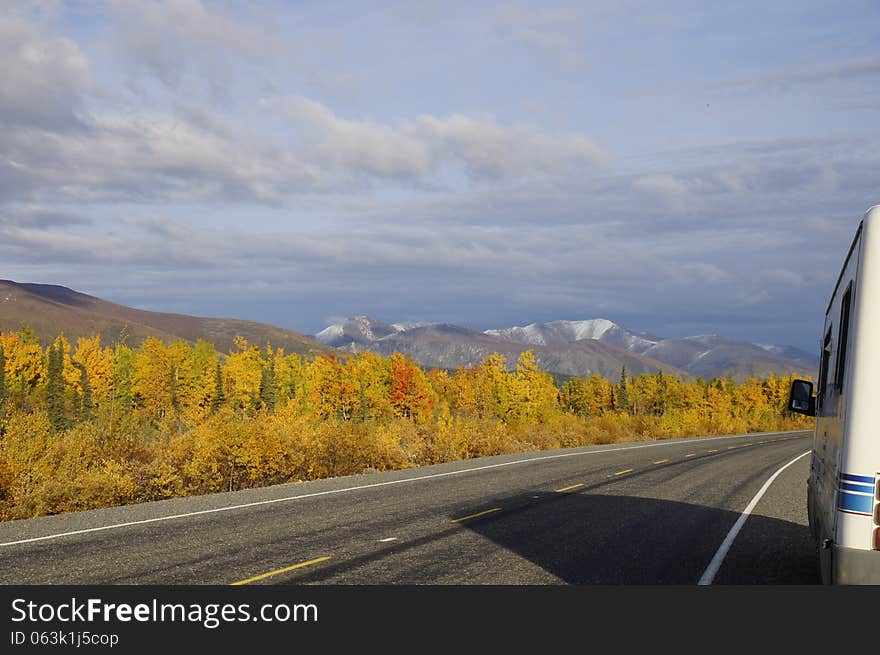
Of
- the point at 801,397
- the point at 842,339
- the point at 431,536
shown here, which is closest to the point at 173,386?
the point at 431,536

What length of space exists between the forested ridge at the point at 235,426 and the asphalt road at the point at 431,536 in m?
1.53

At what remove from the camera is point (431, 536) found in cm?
1102

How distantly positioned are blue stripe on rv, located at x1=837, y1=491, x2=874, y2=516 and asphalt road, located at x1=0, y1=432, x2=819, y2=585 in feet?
11.3

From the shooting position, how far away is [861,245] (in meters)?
5.64

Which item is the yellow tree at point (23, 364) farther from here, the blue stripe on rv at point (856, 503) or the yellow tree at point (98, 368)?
the blue stripe on rv at point (856, 503)

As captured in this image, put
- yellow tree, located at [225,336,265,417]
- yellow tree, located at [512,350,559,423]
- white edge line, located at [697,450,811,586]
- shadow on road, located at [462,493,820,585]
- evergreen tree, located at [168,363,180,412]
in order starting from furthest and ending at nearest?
evergreen tree, located at [168,363,180,412]
yellow tree, located at [225,336,265,417]
yellow tree, located at [512,350,559,423]
shadow on road, located at [462,493,820,585]
white edge line, located at [697,450,811,586]

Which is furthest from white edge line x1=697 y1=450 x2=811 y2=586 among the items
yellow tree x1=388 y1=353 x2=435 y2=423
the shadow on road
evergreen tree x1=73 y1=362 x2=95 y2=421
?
yellow tree x1=388 y1=353 x2=435 y2=423

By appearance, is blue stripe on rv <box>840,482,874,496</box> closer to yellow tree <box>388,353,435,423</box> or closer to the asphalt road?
the asphalt road

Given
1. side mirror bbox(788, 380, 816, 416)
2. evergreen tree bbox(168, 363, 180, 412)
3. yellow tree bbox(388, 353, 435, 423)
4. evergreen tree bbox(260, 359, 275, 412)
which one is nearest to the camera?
side mirror bbox(788, 380, 816, 416)

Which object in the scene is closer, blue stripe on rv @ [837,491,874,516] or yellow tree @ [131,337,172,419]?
blue stripe on rv @ [837,491,874,516]

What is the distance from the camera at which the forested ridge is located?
14766 mm

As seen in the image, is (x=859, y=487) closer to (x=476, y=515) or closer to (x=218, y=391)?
(x=476, y=515)

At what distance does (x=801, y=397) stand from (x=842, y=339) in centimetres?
311

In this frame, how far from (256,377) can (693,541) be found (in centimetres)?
10114
